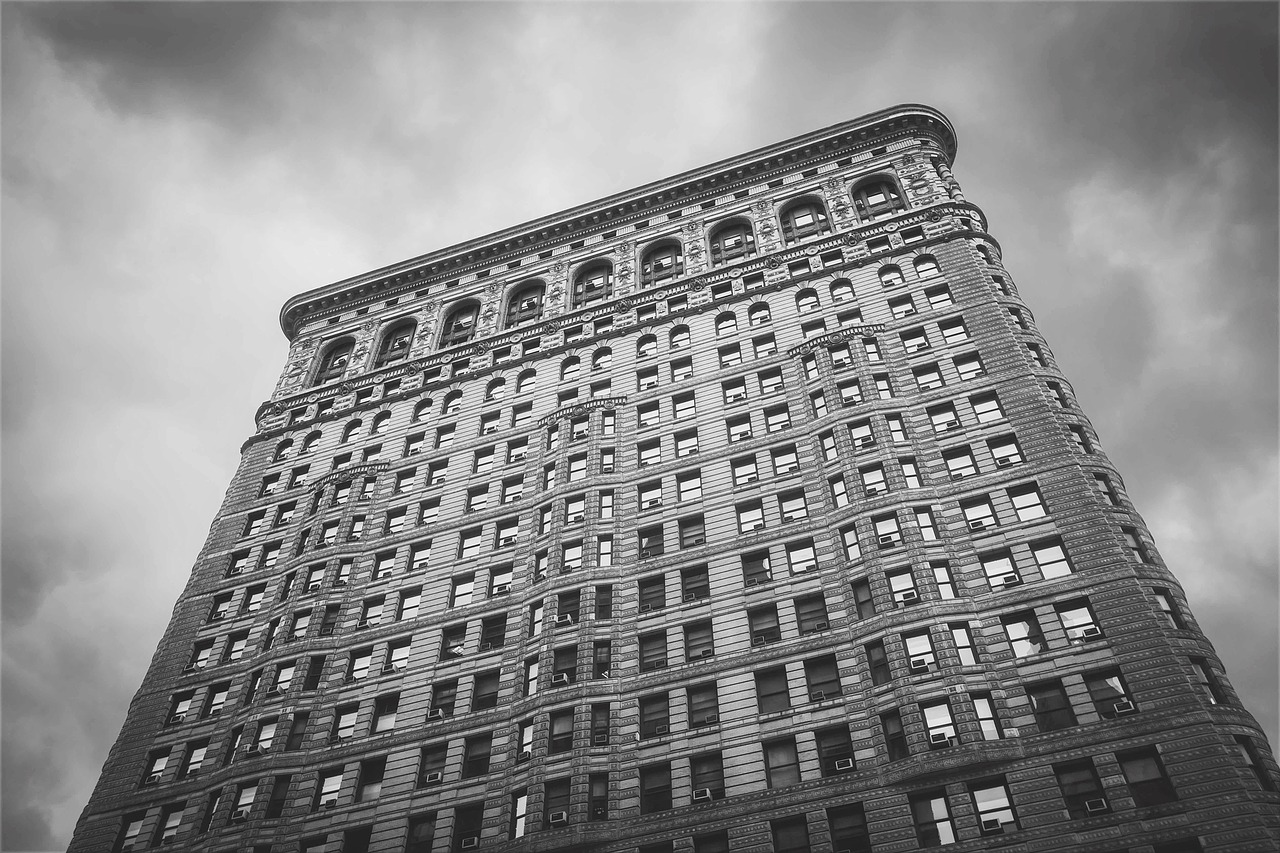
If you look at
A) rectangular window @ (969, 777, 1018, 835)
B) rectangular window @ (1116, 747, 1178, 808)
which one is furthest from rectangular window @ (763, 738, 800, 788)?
rectangular window @ (1116, 747, 1178, 808)

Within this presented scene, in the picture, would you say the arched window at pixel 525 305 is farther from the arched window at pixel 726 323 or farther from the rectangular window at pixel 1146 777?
the rectangular window at pixel 1146 777

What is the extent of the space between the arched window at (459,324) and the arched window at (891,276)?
3104 cm

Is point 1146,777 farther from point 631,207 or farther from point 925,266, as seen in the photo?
point 631,207

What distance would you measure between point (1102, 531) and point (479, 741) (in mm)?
29130

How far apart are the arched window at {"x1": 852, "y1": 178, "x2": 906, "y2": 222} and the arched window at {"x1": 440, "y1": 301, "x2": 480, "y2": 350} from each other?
30.5 meters

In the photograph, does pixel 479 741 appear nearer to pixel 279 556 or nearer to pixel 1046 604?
pixel 279 556

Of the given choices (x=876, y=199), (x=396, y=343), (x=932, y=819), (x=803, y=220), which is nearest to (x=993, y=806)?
(x=932, y=819)

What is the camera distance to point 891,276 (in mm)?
62094

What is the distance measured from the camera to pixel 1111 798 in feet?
111

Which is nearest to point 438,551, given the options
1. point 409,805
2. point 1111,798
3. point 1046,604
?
point 409,805

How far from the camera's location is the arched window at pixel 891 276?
61.2 metres

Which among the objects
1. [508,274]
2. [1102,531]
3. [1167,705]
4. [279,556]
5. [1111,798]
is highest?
[508,274]

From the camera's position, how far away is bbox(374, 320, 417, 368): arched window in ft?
251

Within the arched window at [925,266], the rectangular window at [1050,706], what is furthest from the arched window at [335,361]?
the rectangular window at [1050,706]
